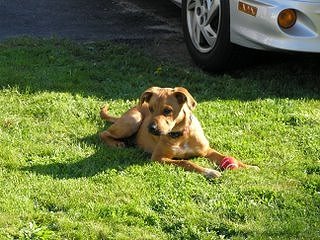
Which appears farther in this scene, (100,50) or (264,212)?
(100,50)

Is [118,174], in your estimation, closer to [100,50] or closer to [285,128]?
[285,128]

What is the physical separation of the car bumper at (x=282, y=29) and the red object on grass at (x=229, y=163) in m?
1.51

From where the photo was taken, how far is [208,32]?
6.58 m

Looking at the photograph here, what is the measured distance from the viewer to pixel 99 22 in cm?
850

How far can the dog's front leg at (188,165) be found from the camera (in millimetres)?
4578

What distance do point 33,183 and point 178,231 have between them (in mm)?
1063

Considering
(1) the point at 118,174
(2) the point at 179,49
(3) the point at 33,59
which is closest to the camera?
(1) the point at 118,174

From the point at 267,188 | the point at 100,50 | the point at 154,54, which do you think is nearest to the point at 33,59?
the point at 100,50

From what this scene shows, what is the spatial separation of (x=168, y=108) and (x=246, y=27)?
1.76m

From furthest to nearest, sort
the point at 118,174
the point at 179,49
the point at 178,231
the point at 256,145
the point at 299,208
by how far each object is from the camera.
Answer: the point at 179,49
the point at 256,145
the point at 118,174
the point at 299,208
the point at 178,231

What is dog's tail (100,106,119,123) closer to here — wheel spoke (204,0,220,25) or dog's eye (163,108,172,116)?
dog's eye (163,108,172,116)

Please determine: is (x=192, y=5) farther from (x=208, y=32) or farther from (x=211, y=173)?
(x=211, y=173)

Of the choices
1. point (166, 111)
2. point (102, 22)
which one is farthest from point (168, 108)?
point (102, 22)

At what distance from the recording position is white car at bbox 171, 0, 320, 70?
580cm
